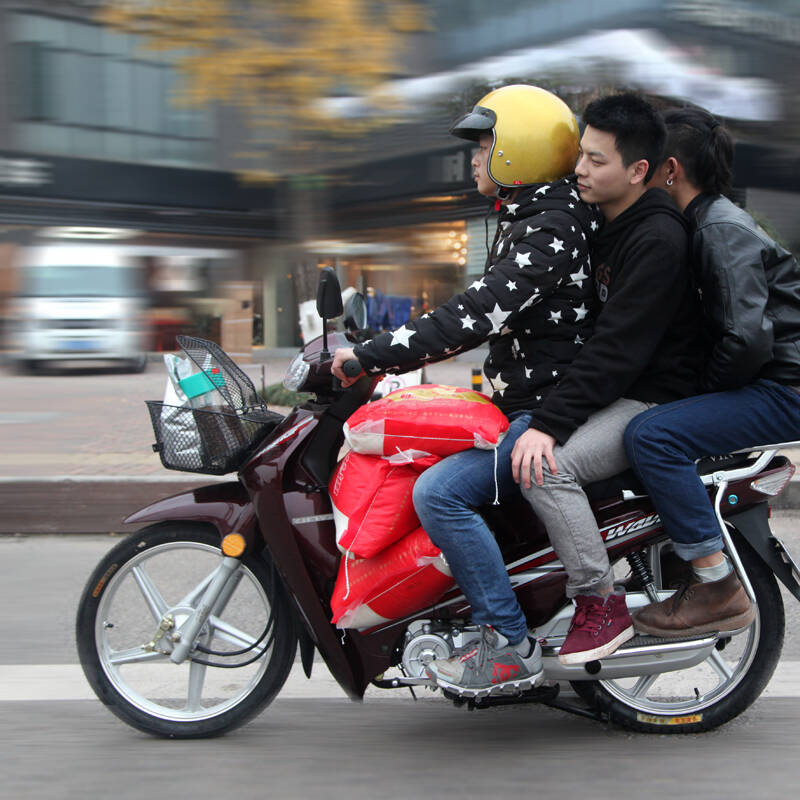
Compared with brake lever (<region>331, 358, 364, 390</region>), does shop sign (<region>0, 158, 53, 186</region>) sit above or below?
below

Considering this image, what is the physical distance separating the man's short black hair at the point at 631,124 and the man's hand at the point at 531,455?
0.80 m

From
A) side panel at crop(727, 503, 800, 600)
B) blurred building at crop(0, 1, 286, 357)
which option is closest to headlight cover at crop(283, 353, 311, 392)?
side panel at crop(727, 503, 800, 600)

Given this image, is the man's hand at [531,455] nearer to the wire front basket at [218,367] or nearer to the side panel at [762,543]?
the side panel at [762,543]

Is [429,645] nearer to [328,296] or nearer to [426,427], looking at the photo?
[426,427]

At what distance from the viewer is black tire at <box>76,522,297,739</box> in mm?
3029

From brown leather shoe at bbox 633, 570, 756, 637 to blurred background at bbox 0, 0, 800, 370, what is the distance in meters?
3.72

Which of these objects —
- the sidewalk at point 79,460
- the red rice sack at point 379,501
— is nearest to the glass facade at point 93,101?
the sidewalk at point 79,460

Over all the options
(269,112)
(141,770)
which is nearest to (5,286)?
(269,112)

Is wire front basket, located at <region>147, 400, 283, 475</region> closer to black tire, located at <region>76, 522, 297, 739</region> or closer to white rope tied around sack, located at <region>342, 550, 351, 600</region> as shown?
black tire, located at <region>76, 522, 297, 739</region>

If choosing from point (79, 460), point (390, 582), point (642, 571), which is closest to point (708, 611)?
point (642, 571)

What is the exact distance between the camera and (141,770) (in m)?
2.85

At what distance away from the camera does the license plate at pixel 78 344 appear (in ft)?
57.6

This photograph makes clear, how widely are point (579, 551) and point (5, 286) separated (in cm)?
1774

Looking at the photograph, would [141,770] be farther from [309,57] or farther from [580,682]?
[309,57]
